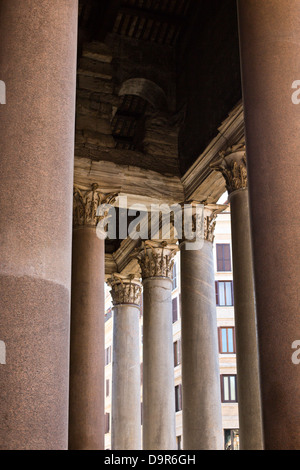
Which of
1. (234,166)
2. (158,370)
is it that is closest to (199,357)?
(158,370)

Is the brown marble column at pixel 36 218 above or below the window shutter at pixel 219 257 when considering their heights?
below

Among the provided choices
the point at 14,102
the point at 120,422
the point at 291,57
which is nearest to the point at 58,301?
the point at 14,102

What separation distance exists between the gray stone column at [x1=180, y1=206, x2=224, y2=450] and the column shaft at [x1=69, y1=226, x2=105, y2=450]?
3.57 meters

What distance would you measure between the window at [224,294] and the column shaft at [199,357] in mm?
41683

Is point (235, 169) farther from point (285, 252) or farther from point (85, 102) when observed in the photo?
point (285, 252)

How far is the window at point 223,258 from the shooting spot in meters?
68.0

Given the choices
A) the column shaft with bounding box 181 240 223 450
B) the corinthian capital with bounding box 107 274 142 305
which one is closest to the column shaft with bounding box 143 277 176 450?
the column shaft with bounding box 181 240 223 450

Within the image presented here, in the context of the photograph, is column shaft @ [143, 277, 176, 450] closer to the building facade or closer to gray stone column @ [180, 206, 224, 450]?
gray stone column @ [180, 206, 224, 450]

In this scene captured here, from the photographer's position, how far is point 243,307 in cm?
1997

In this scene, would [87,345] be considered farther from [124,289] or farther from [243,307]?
[124,289]

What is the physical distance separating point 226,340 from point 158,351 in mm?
37404

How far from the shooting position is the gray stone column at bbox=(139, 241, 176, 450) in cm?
2700

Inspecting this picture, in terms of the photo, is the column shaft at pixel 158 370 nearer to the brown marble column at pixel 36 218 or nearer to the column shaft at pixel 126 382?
the column shaft at pixel 126 382

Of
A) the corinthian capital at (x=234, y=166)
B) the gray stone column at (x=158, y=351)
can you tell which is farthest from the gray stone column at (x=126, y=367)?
the corinthian capital at (x=234, y=166)
